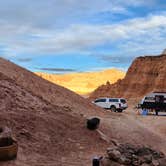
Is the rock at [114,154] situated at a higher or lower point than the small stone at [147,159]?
higher

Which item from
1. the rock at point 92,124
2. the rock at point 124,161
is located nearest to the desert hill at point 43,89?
the rock at point 92,124

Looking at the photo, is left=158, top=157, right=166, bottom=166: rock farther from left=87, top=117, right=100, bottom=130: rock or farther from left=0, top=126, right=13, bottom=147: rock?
left=87, top=117, right=100, bottom=130: rock

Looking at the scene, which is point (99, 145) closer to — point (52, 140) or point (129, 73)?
point (52, 140)

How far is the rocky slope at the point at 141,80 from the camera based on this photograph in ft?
254

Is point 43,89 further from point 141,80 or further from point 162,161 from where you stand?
point 141,80

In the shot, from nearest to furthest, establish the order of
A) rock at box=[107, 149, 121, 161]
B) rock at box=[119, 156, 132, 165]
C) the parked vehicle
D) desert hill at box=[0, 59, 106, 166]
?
rock at box=[119, 156, 132, 165], rock at box=[107, 149, 121, 161], desert hill at box=[0, 59, 106, 166], the parked vehicle

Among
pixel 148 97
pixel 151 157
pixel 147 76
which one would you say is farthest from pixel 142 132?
pixel 147 76

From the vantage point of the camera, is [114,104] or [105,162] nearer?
[105,162]

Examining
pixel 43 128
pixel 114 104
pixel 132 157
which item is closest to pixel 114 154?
pixel 132 157

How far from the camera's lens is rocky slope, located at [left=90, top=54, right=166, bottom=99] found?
7731 cm

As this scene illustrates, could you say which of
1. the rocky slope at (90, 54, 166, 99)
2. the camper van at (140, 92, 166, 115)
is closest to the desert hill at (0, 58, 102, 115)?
the camper van at (140, 92, 166, 115)

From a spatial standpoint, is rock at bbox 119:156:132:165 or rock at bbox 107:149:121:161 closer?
rock at bbox 119:156:132:165

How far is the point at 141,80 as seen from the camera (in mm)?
80812

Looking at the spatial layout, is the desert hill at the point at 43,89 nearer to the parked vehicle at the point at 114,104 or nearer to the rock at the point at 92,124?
the rock at the point at 92,124
